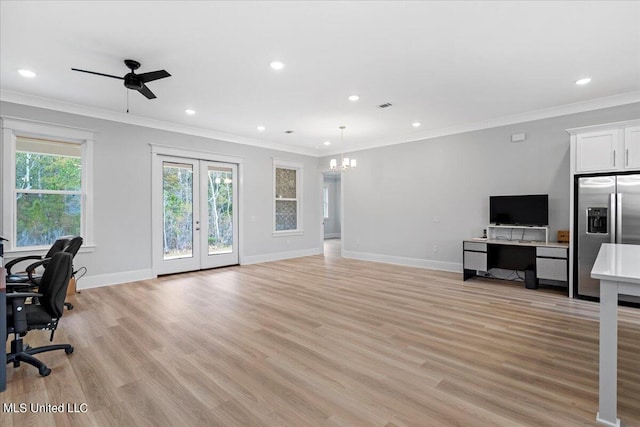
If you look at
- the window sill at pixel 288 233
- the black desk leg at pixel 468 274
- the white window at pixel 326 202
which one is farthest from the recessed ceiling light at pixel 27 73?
the white window at pixel 326 202

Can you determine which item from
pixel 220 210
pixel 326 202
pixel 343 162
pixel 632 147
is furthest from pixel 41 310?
pixel 326 202

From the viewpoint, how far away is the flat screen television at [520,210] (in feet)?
17.4

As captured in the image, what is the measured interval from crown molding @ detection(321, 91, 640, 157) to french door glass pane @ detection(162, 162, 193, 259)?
4.36 m

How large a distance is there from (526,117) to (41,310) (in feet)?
23.0

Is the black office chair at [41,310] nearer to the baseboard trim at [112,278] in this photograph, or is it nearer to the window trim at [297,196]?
the baseboard trim at [112,278]

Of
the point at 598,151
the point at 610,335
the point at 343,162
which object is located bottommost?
the point at 610,335

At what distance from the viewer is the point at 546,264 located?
16.3ft

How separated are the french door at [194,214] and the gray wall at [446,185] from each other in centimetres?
306

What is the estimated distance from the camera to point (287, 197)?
8.45 meters

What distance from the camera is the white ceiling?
8.88ft

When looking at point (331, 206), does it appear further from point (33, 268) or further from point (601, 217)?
point (33, 268)

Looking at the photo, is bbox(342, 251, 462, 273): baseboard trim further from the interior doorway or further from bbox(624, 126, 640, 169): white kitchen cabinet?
the interior doorway

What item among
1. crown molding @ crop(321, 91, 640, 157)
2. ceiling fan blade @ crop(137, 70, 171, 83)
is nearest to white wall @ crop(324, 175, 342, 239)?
crown molding @ crop(321, 91, 640, 157)

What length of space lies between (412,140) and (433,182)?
107cm
